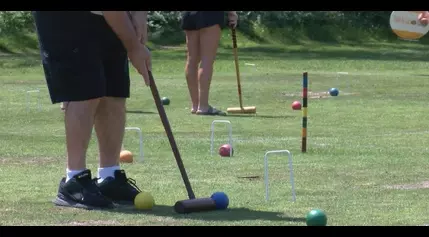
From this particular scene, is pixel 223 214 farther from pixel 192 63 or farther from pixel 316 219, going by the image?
pixel 192 63

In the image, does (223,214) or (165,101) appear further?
(165,101)

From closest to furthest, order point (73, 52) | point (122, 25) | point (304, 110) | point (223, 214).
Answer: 1. point (223, 214)
2. point (122, 25)
3. point (73, 52)
4. point (304, 110)

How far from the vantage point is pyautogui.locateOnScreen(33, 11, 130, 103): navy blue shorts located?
734 cm

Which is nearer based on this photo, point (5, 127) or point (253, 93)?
point (5, 127)

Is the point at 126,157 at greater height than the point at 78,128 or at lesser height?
lesser

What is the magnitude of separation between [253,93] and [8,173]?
32.9 feet

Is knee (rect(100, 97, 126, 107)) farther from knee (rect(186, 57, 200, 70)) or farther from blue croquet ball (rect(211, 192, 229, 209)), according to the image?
knee (rect(186, 57, 200, 70))

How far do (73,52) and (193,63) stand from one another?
741 centimetres

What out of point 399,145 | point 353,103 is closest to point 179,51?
point 353,103

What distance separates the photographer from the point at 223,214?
6965 millimetres

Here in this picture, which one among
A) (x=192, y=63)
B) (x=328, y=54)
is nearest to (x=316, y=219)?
(x=192, y=63)

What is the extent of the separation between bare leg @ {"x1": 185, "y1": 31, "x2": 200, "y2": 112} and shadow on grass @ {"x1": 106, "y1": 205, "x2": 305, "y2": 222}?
7.42 metres
